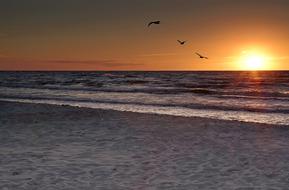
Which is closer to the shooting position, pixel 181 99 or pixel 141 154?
pixel 141 154

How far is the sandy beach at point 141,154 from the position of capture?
8.96m

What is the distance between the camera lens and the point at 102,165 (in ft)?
34.1

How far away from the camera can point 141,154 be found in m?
11.8

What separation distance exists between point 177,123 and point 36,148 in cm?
766

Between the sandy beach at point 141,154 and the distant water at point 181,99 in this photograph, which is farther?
the distant water at point 181,99

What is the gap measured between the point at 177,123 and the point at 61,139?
6.11 m

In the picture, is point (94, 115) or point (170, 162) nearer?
point (170, 162)

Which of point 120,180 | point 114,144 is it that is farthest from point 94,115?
point 120,180

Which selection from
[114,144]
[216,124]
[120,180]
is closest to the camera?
[120,180]

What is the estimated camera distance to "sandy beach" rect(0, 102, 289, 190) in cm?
896

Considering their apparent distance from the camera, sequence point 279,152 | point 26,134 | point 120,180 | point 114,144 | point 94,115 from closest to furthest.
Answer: point 120,180 < point 279,152 < point 114,144 < point 26,134 < point 94,115

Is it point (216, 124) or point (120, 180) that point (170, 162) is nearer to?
point (120, 180)

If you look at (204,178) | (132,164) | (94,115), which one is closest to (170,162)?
(132,164)

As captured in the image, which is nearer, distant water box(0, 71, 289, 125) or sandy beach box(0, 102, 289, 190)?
sandy beach box(0, 102, 289, 190)
